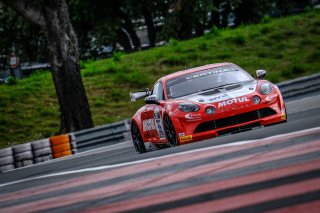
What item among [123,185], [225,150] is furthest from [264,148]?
[123,185]

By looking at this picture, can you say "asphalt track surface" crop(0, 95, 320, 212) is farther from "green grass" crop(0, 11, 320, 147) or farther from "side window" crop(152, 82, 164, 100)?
"green grass" crop(0, 11, 320, 147)

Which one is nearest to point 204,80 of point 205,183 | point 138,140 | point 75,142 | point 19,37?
point 138,140

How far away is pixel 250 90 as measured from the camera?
11.8m

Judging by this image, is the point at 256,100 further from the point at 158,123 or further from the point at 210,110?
the point at 158,123

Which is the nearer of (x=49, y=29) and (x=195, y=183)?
(x=195, y=183)

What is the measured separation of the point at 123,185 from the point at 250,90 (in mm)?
4652

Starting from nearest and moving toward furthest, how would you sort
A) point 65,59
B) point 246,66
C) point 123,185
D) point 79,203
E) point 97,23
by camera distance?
point 79,203
point 123,185
point 65,59
point 246,66
point 97,23

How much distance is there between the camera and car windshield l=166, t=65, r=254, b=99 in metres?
12.6

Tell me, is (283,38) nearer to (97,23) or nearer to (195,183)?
(97,23)

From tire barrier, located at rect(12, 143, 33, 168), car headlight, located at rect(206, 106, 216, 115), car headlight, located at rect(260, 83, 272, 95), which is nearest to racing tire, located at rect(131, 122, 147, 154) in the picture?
car headlight, located at rect(206, 106, 216, 115)

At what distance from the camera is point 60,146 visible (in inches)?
736

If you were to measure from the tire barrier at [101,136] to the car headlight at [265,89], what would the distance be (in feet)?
25.8

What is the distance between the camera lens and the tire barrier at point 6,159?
17859 mm

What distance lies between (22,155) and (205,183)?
12140 mm
